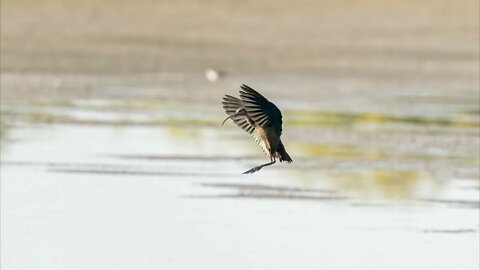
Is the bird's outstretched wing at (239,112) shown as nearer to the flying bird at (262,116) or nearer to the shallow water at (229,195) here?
the flying bird at (262,116)

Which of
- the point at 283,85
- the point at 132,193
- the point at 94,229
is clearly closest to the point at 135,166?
the point at 132,193

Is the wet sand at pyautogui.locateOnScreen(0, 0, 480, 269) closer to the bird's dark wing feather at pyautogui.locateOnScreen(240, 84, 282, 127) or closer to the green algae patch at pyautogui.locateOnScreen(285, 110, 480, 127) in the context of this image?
the green algae patch at pyautogui.locateOnScreen(285, 110, 480, 127)

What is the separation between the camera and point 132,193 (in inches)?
496

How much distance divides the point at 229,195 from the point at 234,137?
12.7 feet

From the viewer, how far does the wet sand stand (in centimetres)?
1063

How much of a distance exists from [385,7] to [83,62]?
893 cm

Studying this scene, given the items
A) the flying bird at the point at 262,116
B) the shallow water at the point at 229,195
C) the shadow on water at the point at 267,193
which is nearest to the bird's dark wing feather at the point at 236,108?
the flying bird at the point at 262,116

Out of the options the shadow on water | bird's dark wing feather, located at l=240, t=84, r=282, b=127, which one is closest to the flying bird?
bird's dark wing feather, located at l=240, t=84, r=282, b=127

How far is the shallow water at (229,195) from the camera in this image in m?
10.3

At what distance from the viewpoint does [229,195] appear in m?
12.6

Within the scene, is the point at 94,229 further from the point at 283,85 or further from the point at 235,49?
the point at 235,49

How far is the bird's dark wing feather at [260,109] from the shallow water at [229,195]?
1582 mm

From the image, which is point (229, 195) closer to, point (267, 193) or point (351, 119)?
point (267, 193)

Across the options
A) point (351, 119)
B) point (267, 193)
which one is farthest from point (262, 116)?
point (351, 119)
